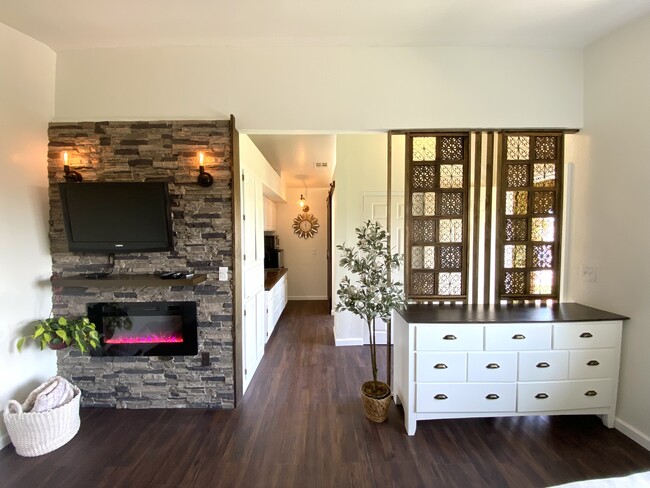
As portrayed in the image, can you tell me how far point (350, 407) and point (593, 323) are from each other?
6.74 ft

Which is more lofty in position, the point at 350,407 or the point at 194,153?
the point at 194,153

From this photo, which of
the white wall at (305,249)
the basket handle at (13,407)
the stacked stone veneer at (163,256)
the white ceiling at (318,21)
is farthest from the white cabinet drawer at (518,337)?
the white wall at (305,249)

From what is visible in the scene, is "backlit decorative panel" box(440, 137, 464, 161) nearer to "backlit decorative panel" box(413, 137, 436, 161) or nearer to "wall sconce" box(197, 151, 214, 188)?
"backlit decorative panel" box(413, 137, 436, 161)

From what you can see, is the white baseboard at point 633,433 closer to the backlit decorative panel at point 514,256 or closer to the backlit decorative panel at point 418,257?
the backlit decorative panel at point 514,256

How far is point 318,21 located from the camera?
2.08 meters

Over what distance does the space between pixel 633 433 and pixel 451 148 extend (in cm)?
261

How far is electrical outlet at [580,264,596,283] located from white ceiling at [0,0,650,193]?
1.93 m

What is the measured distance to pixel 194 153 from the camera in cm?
237

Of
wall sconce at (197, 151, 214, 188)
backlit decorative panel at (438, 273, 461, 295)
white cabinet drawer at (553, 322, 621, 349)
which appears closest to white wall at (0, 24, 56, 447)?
wall sconce at (197, 151, 214, 188)

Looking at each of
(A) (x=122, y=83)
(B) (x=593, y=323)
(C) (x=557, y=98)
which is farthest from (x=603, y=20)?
(A) (x=122, y=83)

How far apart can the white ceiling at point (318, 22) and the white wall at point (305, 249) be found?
431 cm

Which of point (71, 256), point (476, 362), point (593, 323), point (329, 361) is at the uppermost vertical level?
point (71, 256)

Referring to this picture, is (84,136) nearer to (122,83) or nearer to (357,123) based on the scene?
(122,83)

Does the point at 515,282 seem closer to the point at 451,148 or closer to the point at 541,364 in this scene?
the point at 541,364
